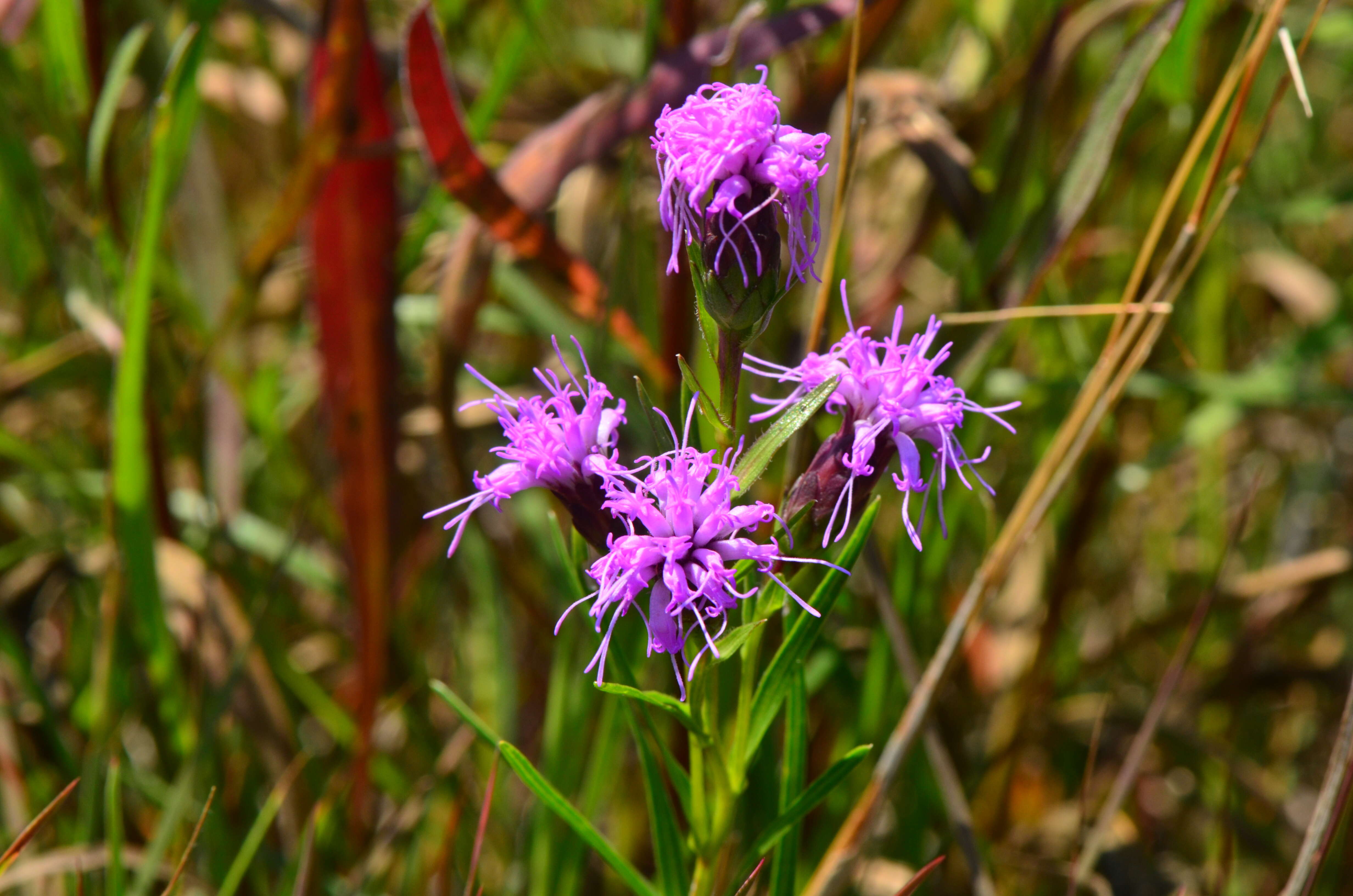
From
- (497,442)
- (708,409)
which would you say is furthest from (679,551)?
(497,442)

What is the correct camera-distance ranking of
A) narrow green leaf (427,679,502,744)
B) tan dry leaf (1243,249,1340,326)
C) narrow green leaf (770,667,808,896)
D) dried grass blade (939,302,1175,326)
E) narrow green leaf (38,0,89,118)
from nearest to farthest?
1. narrow green leaf (427,679,502,744)
2. narrow green leaf (770,667,808,896)
3. dried grass blade (939,302,1175,326)
4. narrow green leaf (38,0,89,118)
5. tan dry leaf (1243,249,1340,326)

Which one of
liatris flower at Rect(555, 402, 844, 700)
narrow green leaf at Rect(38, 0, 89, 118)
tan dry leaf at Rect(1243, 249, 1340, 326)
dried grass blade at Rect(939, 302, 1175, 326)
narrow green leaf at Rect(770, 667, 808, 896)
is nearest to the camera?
liatris flower at Rect(555, 402, 844, 700)

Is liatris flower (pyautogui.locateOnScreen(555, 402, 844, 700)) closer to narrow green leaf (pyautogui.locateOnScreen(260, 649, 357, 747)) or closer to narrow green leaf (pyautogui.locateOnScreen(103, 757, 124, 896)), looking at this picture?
narrow green leaf (pyautogui.locateOnScreen(103, 757, 124, 896))

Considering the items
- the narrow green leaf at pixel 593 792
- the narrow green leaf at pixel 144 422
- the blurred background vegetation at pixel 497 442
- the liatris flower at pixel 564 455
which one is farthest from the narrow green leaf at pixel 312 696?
the liatris flower at pixel 564 455

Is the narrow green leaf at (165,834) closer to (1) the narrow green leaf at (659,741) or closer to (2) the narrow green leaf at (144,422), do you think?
(2) the narrow green leaf at (144,422)

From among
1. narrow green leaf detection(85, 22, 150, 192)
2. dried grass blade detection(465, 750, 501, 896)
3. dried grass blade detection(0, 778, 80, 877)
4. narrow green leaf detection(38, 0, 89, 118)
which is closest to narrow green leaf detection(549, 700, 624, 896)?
dried grass blade detection(465, 750, 501, 896)

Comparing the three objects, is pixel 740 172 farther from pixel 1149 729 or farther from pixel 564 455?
pixel 1149 729
